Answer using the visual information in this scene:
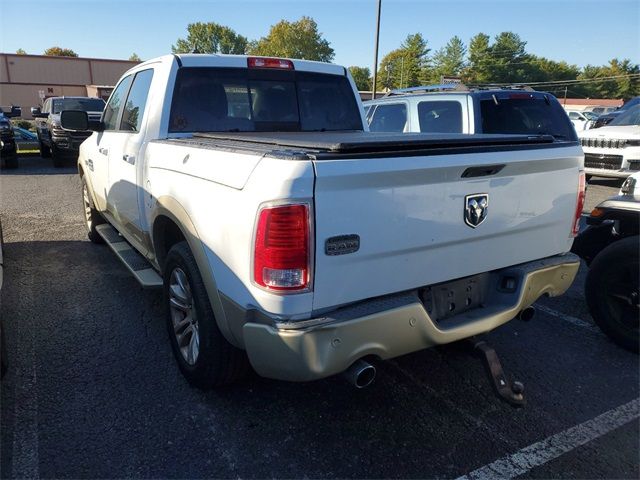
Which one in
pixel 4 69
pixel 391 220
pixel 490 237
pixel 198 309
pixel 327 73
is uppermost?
pixel 4 69

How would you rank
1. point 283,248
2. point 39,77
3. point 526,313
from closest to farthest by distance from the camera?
point 283,248
point 526,313
point 39,77

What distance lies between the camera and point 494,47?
10106cm

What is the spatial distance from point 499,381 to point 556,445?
18.5 inches

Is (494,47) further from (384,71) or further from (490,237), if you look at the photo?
(490,237)

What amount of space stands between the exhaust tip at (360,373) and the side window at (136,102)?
8.65ft

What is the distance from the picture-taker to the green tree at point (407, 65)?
86938 millimetres

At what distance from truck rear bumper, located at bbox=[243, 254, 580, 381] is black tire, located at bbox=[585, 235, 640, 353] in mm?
1653

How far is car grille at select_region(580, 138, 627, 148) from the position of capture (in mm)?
9672

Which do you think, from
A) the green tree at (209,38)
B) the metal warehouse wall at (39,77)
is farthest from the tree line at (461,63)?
the metal warehouse wall at (39,77)

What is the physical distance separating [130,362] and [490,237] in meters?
2.48

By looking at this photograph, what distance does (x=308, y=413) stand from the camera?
2844 millimetres

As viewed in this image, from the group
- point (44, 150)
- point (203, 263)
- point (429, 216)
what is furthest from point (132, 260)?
point (44, 150)

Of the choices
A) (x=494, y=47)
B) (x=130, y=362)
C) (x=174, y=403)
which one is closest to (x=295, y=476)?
(x=174, y=403)

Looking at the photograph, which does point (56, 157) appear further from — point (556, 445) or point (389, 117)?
point (556, 445)
